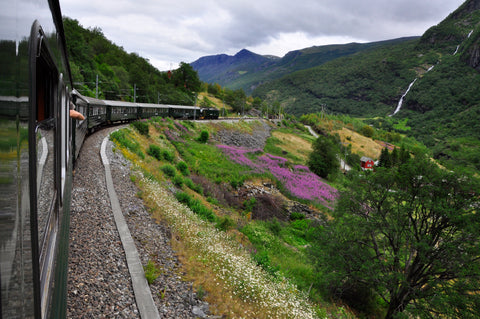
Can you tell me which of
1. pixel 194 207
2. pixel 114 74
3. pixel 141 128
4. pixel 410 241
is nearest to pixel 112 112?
pixel 141 128

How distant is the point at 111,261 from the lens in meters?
5.63

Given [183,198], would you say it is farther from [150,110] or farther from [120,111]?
[150,110]

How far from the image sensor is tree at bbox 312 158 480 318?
1077cm

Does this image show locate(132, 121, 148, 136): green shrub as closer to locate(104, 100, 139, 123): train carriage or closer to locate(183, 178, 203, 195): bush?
locate(104, 100, 139, 123): train carriage

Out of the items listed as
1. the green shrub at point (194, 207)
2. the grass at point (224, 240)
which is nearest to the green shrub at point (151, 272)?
the grass at point (224, 240)

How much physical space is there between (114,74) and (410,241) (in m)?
60.4

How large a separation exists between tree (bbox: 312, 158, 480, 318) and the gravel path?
917 cm

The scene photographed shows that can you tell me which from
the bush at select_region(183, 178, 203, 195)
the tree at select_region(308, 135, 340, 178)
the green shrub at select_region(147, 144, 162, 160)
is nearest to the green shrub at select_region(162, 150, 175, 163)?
the green shrub at select_region(147, 144, 162, 160)

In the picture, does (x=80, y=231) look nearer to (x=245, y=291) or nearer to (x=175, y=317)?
(x=175, y=317)

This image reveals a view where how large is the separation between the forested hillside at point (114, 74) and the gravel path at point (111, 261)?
2861 centimetres

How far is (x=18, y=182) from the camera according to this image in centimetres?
106

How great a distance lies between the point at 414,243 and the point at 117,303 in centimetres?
1161

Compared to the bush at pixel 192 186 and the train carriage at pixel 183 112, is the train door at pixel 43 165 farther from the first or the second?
the train carriage at pixel 183 112

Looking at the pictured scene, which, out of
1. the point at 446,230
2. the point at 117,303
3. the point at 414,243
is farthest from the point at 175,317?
the point at 446,230
